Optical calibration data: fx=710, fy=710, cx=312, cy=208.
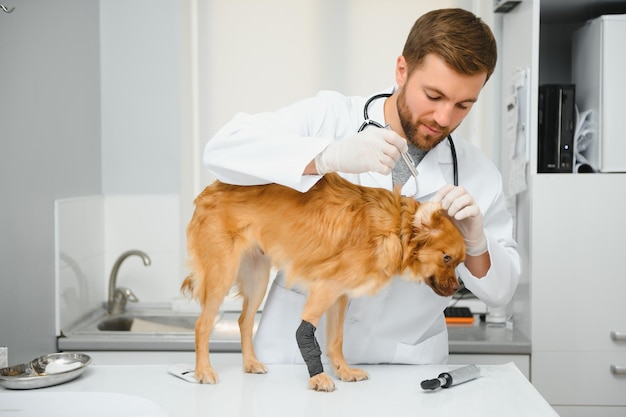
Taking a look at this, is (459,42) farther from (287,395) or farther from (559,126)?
(559,126)

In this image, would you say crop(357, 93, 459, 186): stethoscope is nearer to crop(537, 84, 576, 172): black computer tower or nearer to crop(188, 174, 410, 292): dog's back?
crop(188, 174, 410, 292): dog's back

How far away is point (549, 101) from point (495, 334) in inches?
33.3

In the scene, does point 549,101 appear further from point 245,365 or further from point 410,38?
point 245,365

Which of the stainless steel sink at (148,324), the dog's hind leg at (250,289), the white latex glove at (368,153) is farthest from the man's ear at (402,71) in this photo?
the stainless steel sink at (148,324)

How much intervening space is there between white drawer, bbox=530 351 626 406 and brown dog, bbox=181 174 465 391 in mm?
1188

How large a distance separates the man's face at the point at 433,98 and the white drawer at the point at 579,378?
45.6 inches

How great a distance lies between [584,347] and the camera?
7.88 ft

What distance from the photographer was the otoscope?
136 centimetres

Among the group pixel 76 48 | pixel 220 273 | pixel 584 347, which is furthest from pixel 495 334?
pixel 76 48

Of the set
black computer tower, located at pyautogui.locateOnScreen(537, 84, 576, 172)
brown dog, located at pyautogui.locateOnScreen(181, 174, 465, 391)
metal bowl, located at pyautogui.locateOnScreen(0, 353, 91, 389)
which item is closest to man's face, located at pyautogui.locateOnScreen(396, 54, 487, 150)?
brown dog, located at pyautogui.locateOnScreen(181, 174, 465, 391)

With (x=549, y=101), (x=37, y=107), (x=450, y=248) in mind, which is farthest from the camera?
(x=549, y=101)

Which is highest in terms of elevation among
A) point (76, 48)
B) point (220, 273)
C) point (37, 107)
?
point (76, 48)

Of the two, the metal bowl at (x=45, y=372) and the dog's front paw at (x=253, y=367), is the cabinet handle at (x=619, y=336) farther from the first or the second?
the metal bowl at (x=45, y=372)

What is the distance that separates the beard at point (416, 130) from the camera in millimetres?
1565
